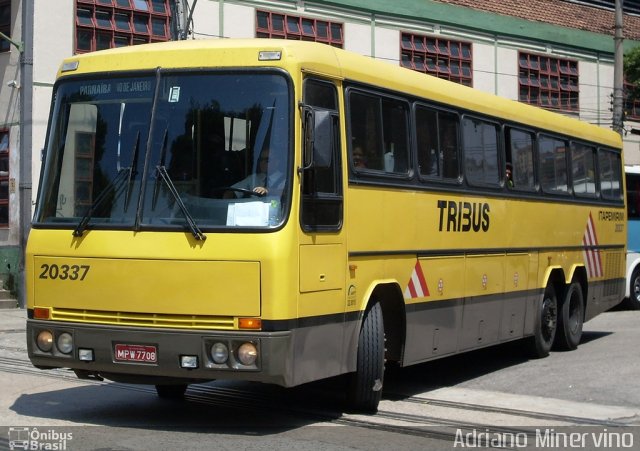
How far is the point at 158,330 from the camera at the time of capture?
8.57 m

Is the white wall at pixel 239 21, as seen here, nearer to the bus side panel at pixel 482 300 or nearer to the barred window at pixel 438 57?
the barred window at pixel 438 57

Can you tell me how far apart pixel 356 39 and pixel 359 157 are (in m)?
19.9

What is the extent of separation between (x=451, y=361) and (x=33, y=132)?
13.0 meters

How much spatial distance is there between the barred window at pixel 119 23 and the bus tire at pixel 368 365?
1585cm

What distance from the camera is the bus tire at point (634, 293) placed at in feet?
77.4

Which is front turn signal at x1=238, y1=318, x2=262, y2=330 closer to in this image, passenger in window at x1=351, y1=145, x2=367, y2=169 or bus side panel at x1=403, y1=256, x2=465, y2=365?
passenger in window at x1=351, y1=145, x2=367, y2=169

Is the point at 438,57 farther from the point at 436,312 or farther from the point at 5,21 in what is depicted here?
the point at 436,312

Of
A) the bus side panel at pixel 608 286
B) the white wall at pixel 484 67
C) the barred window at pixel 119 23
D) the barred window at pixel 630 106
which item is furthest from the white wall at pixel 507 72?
the bus side panel at pixel 608 286

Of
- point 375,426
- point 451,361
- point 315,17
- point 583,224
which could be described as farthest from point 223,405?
point 315,17

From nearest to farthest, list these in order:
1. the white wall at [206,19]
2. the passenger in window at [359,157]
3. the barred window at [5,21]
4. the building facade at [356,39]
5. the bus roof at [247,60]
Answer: the bus roof at [247,60], the passenger in window at [359,157], the building facade at [356,39], the barred window at [5,21], the white wall at [206,19]

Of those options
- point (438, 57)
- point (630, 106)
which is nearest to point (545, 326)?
point (438, 57)

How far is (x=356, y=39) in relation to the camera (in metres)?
29.2

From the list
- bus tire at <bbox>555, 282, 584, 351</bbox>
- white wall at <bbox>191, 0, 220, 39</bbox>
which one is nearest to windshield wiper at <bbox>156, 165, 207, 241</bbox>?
bus tire at <bbox>555, 282, 584, 351</bbox>

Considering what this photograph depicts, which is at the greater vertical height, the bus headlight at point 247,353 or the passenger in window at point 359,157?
the passenger in window at point 359,157
